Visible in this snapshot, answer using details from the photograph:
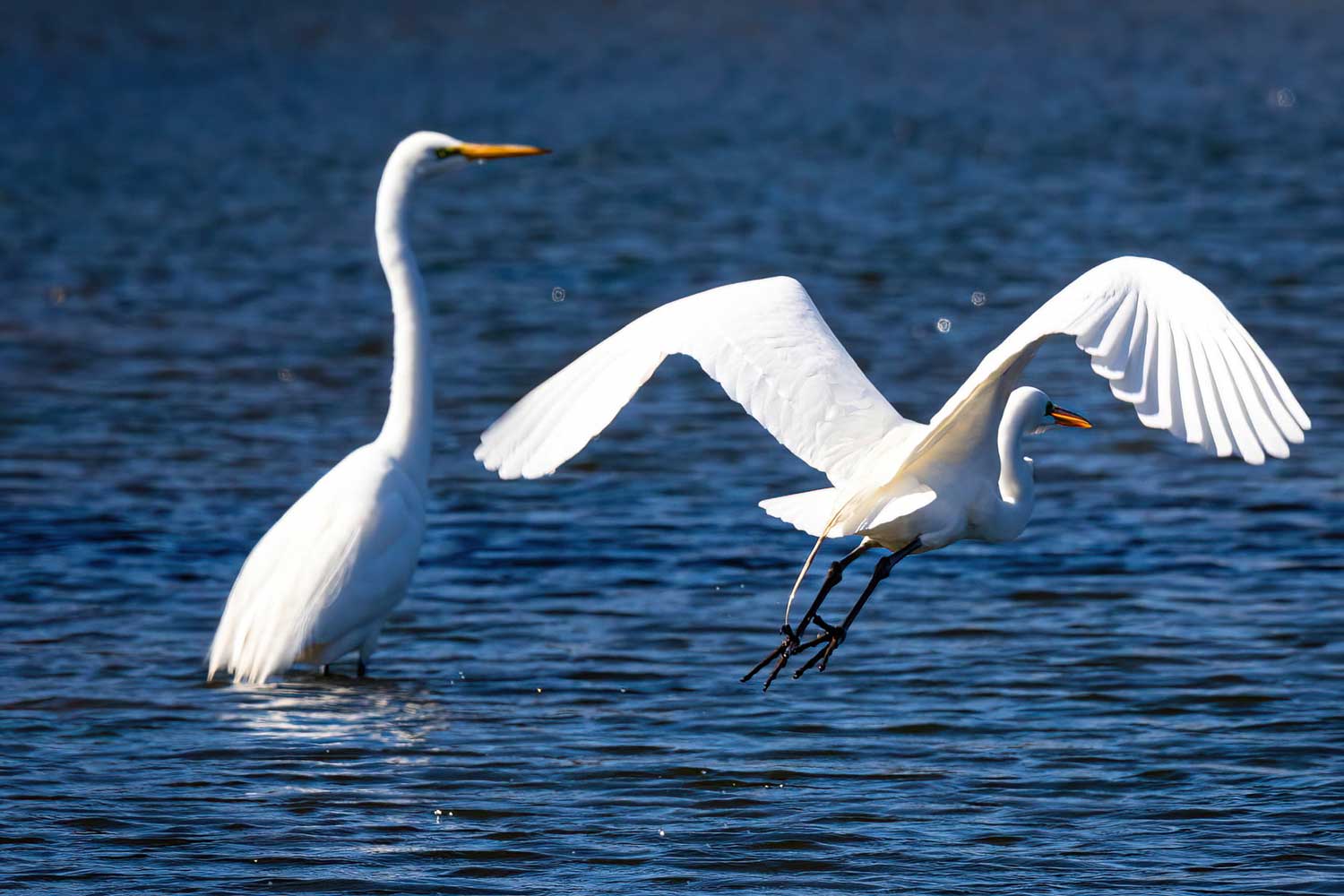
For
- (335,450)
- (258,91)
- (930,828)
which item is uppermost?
(258,91)

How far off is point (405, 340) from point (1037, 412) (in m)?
2.91

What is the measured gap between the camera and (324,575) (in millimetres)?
7312

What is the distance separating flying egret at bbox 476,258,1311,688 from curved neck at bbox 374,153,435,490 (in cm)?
214

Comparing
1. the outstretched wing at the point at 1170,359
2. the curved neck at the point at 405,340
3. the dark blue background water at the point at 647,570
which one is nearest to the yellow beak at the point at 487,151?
the curved neck at the point at 405,340

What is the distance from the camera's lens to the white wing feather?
23.9 feet

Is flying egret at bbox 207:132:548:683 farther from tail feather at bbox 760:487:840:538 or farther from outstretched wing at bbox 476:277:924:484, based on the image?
tail feather at bbox 760:487:840:538

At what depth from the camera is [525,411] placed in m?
5.36

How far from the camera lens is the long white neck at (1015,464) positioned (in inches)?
239

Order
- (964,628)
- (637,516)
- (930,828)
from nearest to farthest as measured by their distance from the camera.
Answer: (930,828), (964,628), (637,516)

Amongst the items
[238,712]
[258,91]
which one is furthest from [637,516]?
[258,91]

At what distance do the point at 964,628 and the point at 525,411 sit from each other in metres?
3.15

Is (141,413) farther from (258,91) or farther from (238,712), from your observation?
(258,91)

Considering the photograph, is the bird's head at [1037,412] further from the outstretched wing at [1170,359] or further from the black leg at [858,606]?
the outstretched wing at [1170,359]

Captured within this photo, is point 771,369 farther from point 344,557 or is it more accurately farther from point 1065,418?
point 344,557
